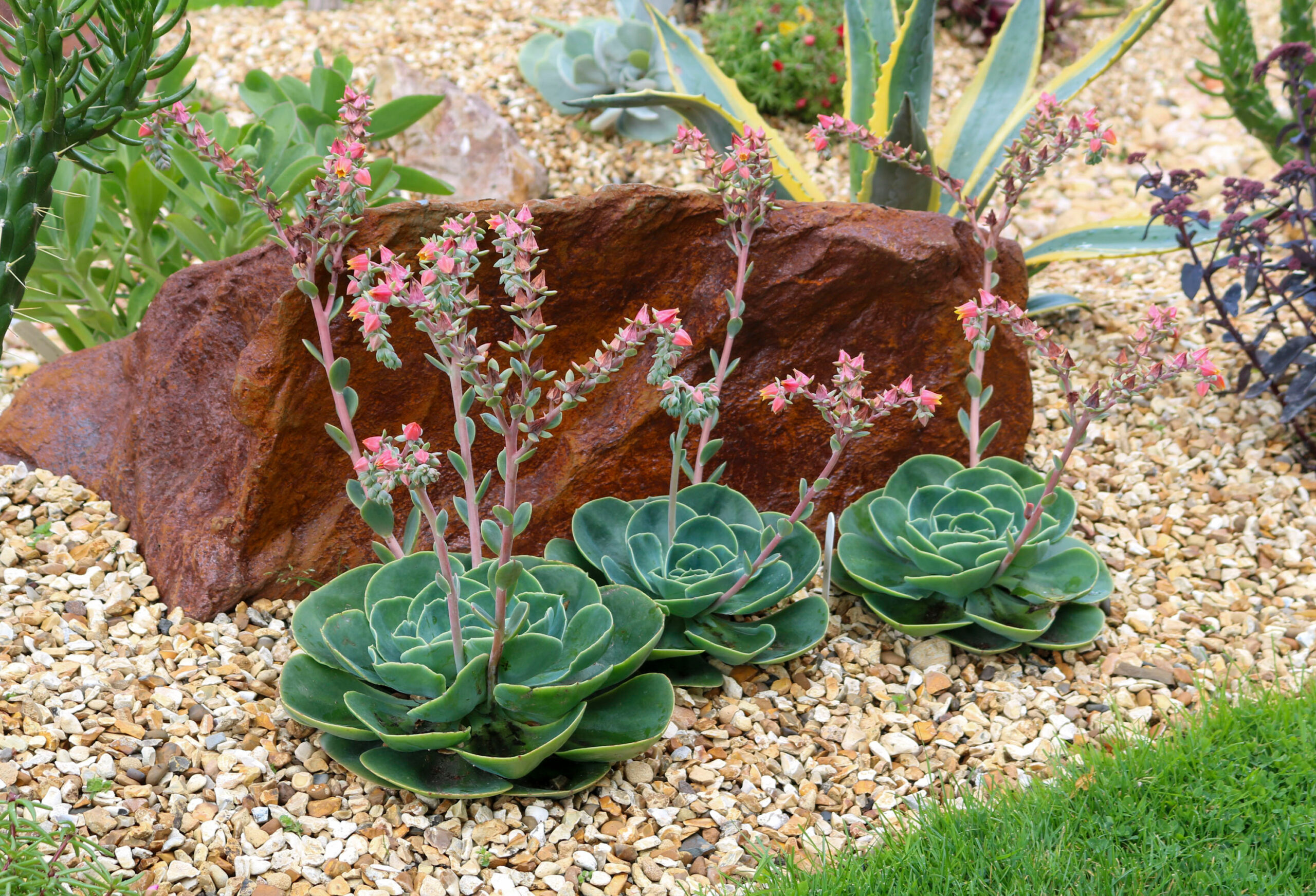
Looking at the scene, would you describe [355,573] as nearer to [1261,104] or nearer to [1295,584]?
[1295,584]

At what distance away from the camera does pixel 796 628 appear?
2.73 m

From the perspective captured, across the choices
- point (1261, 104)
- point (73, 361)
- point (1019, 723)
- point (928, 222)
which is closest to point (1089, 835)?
point (1019, 723)

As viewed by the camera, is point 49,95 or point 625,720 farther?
point 625,720

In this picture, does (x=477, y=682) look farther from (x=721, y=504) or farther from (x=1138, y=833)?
(x=1138, y=833)

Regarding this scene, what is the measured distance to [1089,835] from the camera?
7.30ft

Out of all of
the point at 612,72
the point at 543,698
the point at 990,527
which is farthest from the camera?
the point at 612,72

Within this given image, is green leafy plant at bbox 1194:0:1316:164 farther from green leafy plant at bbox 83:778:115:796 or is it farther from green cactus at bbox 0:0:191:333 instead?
green leafy plant at bbox 83:778:115:796

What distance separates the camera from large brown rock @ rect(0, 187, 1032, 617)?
2789mm

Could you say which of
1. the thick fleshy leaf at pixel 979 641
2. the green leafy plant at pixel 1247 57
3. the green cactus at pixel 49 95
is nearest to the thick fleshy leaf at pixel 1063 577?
the thick fleshy leaf at pixel 979 641

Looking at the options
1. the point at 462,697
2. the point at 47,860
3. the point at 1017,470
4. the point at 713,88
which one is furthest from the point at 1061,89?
the point at 47,860

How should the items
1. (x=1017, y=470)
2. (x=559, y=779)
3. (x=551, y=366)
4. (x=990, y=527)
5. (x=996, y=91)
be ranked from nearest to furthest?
1. (x=559, y=779)
2. (x=990, y=527)
3. (x=551, y=366)
4. (x=1017, y=470)
5. (x=996, y=91)

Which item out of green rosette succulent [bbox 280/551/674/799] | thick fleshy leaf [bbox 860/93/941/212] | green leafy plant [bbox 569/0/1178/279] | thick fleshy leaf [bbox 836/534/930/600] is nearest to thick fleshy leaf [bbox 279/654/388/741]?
green rosette succulent [bbox 280/551/674/799]

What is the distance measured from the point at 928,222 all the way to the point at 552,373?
1.56 metres

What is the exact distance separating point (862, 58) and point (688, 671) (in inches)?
109
